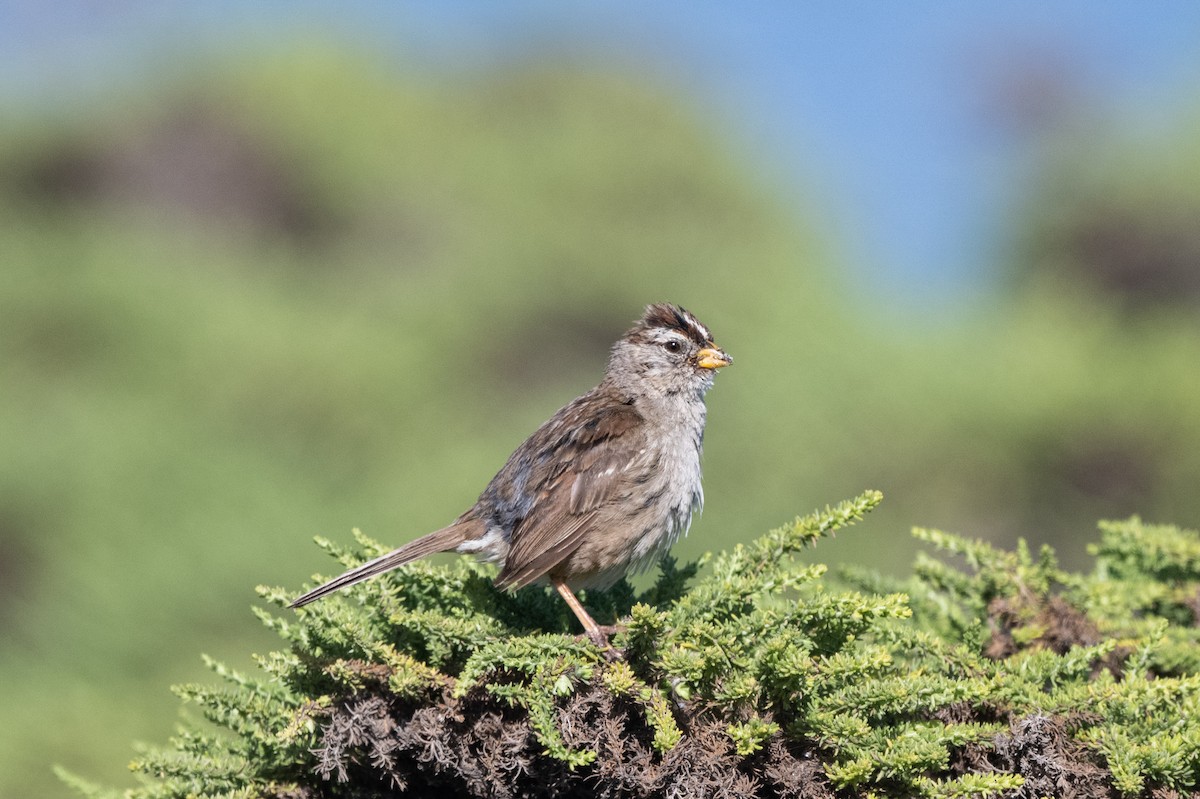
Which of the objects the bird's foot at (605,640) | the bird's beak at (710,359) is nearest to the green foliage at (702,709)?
the bird's foot at (605,640)

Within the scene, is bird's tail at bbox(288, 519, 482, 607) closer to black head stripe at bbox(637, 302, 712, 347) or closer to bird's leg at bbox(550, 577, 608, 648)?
bird's leg at bbox(550, 577, 608, 648)

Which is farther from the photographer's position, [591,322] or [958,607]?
[591,322]

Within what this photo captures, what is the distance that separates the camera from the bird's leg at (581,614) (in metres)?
3.38

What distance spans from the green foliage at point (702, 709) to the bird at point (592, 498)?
55 cm

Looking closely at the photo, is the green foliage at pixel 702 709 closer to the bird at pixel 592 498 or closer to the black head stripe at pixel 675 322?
the bird at pixel 592 498

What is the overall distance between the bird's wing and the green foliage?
53cm

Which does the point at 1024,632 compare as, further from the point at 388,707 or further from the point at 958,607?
the point at 388,707

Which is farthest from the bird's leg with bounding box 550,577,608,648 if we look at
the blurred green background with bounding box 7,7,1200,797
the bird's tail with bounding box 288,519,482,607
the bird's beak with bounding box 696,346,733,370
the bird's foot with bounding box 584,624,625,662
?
the blurred green background with bounding box 7,7,1200,797

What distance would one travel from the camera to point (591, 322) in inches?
634

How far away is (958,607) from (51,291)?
505 inches

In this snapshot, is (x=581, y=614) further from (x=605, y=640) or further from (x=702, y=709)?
(x=702, y=709)

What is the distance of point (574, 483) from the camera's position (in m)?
4.40

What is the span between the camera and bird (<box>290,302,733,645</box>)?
4.19 metres

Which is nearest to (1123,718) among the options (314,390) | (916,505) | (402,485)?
(916,505)
